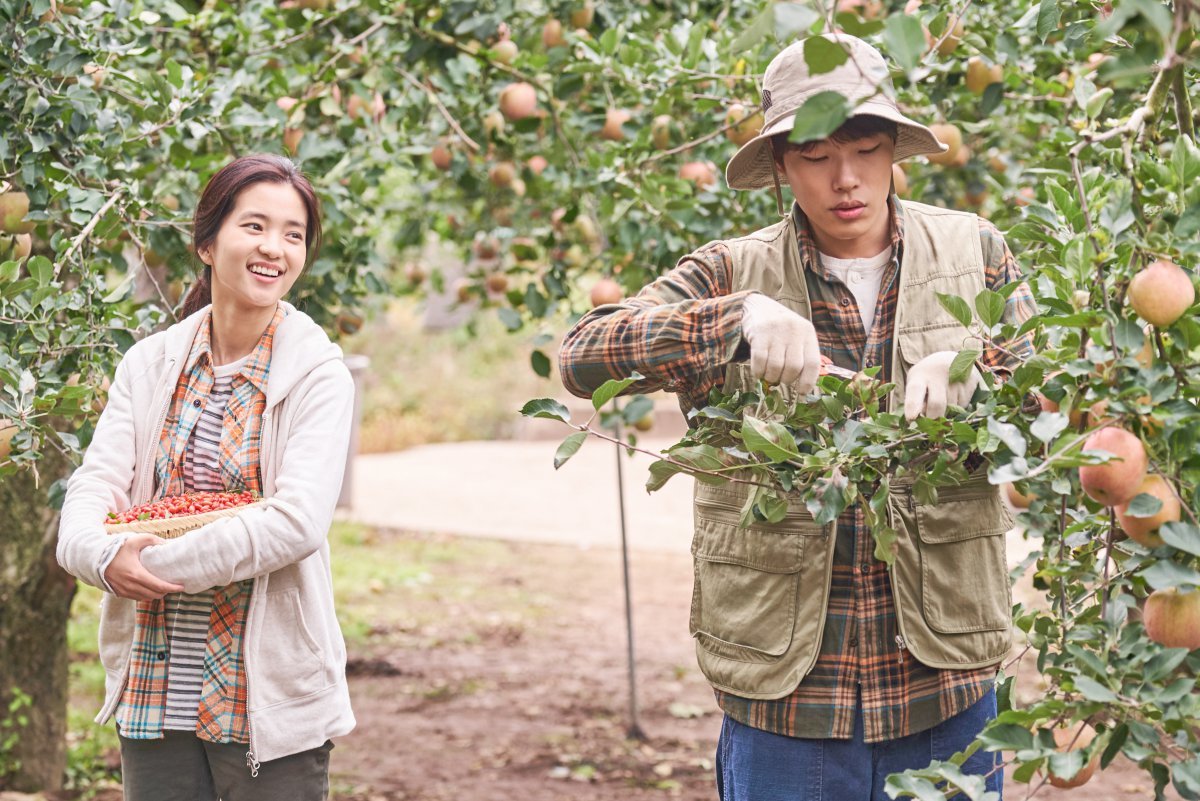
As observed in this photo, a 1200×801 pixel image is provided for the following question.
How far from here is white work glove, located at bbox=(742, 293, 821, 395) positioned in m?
1.52

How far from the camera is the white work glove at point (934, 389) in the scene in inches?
58.0

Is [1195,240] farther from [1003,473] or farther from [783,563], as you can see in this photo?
[783,563]

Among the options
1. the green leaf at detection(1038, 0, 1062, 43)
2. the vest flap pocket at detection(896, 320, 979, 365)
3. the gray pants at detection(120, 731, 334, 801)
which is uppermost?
the green leaf at detection(1038, 0, 1062, 43)

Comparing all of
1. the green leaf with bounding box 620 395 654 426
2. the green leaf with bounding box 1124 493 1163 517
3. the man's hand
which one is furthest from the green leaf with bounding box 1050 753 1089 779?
the green leaf with bounding box 620 395 654 426

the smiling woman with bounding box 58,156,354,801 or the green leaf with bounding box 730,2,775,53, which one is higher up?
the green leaf with bounding box 730,2,775,53

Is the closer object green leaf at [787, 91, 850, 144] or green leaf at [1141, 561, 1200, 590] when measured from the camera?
green leaf at [787, 91, 850, 144]

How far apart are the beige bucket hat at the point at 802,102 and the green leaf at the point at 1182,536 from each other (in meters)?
0.65

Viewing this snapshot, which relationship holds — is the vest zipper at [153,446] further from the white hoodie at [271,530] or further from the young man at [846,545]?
the young man at [846,545]

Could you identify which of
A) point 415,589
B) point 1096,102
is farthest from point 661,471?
point 415,589

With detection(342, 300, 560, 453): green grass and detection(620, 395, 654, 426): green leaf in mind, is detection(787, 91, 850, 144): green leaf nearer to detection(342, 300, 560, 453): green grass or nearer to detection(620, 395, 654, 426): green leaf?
detection(620, 395, 654, 426): green leaf

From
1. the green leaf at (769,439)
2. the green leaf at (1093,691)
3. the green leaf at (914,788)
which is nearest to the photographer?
the green leaf at (1093,691)

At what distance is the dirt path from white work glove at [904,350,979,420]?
2216mm

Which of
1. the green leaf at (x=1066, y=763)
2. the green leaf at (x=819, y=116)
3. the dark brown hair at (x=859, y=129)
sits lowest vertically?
the green leaf at (x=1066, y=763)

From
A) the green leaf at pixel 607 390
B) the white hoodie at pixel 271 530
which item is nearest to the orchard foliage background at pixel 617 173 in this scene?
the white hoodie at pixel 271 530
